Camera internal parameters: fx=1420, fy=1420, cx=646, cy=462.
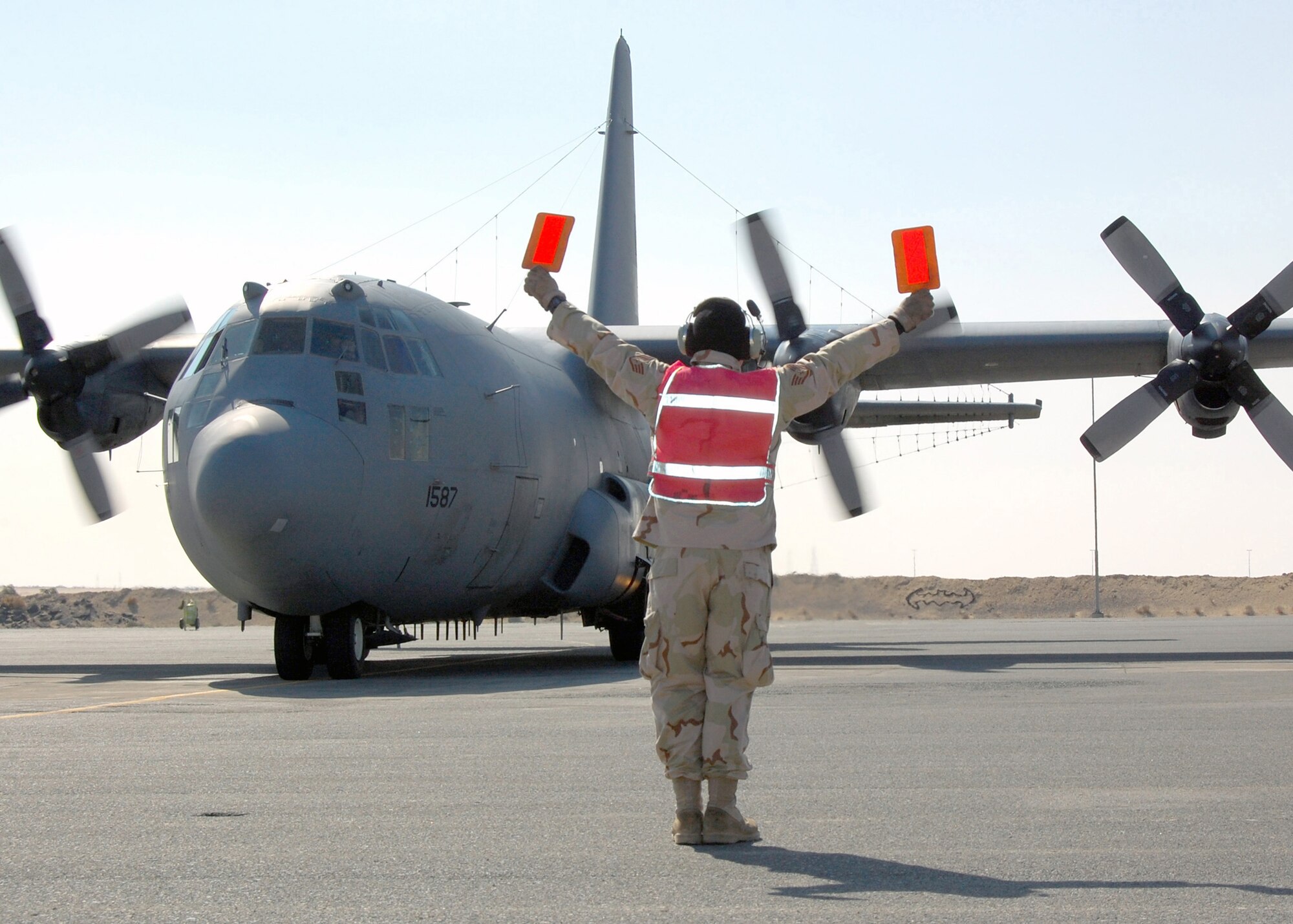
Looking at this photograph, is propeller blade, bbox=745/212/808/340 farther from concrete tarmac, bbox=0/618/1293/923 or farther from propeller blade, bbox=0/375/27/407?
propeller blade, bbox=0/375/27/407

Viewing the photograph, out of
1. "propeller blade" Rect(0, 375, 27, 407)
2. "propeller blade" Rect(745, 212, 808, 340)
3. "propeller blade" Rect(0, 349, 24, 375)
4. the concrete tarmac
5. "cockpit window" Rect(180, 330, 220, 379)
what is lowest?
the concrete tarmac

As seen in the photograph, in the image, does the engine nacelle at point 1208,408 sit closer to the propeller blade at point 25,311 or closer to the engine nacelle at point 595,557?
the engine nacelle at point 595,557

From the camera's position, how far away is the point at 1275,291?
18.2 m

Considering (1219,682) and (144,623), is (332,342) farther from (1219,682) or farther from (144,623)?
(144,623)

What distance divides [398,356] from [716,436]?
940cm

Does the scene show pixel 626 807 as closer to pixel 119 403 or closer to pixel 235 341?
pixel 235 341

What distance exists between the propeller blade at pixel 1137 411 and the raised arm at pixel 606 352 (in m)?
13.9

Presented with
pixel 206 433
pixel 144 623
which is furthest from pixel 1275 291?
pixel 144 623

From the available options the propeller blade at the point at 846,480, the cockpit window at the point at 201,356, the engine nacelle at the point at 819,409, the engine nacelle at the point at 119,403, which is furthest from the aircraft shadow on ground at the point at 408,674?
the engine nacelle at the point at 819,409

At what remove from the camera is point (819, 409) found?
1752 centimetres

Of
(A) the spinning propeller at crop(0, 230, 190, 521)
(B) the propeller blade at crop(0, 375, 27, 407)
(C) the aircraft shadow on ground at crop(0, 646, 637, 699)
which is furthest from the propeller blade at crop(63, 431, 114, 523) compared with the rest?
(C) the aircraft shadow on ground at crop(0, 646, 637, 699)

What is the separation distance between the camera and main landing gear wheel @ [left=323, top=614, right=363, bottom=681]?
45.0 feet

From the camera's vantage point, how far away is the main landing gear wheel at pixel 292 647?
1388 cm

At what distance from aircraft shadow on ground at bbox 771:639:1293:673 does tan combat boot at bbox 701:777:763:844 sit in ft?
30.0
